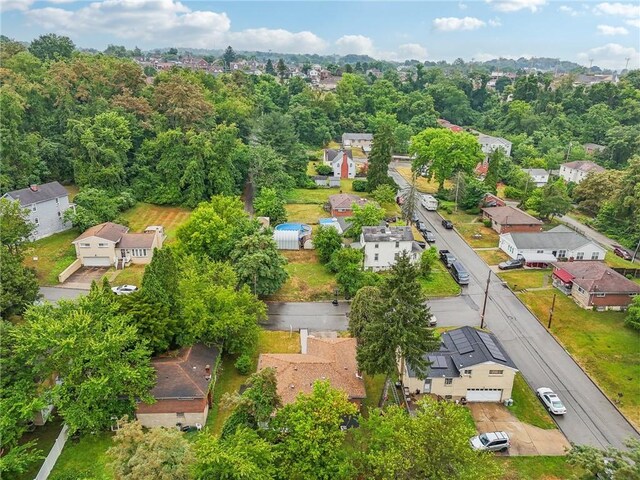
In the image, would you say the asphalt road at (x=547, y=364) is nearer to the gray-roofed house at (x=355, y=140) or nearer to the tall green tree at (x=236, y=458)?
the tall green tree at (x=236, y=458)

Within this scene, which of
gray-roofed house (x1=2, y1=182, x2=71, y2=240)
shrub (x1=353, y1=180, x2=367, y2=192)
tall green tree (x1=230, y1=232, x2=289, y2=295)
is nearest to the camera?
tall green tree (x1=230, y1=232, x2=289, y2=295)

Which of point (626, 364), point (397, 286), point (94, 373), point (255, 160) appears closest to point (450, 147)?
point (255, 160)

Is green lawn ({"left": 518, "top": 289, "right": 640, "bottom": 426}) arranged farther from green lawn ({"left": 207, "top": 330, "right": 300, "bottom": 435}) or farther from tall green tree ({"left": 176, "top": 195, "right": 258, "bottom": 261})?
tall green tree ({"left": 176, "top": 195, "right": 258, "bottom": 261})

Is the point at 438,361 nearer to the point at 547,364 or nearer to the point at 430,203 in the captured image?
the point at 547,364

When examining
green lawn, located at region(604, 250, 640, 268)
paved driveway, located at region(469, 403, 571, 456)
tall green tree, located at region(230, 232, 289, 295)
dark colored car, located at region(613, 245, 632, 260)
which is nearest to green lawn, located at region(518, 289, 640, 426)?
paved driveway, located at region(469, 403, 571, 456)

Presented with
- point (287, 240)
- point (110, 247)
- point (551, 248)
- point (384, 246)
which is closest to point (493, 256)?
point (551, 248)

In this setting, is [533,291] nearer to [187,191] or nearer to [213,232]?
[213,232]
